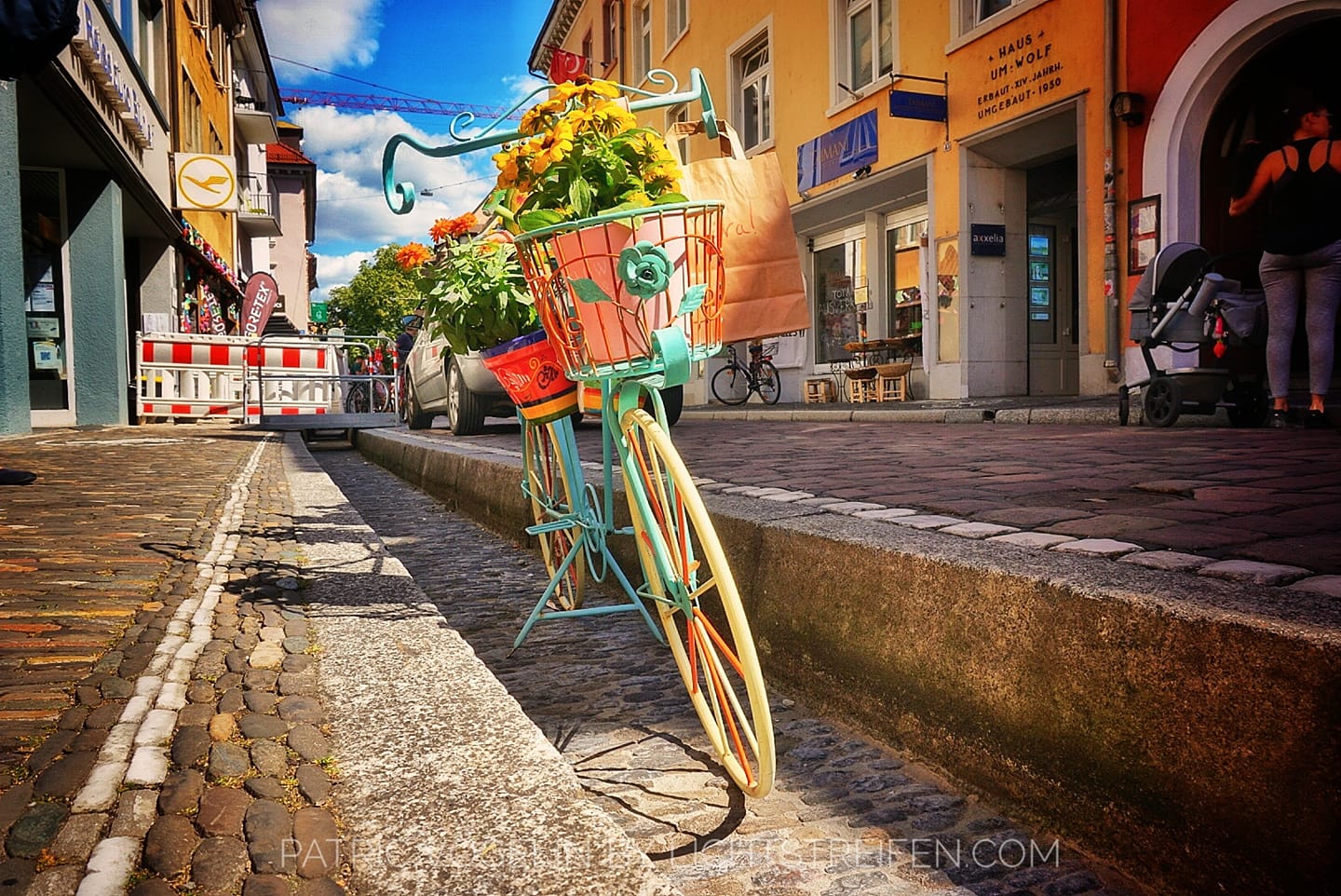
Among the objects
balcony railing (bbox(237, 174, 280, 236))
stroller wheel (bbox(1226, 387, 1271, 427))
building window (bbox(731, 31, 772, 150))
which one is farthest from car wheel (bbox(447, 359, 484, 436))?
balcony railing (bbox(237, 174, 280, 236))

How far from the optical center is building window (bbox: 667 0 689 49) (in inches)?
896

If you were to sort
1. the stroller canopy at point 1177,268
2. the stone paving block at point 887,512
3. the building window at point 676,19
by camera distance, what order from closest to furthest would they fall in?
the stone paving block at point 887,512, the stroller canopy at point 1177,268, the building window at point 676,19

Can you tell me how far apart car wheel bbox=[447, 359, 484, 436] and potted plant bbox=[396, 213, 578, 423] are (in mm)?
6572

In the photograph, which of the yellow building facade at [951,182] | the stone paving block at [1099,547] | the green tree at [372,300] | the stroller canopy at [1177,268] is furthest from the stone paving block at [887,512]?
the green tree at [372,300]

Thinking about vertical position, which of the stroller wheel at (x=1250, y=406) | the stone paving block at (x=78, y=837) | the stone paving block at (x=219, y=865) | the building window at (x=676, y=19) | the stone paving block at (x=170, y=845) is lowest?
the stone paving block at (x=219, y=865)

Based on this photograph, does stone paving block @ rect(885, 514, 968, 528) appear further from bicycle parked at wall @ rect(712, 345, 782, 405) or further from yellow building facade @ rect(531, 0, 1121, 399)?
bicycle parked at wall @ rect(712, 345, 782, 405)

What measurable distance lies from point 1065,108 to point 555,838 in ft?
39.6

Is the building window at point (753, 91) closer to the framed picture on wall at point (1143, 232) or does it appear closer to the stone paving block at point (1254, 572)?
the framed picture on wall at point (1143, 232)

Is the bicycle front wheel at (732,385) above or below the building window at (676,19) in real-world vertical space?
below

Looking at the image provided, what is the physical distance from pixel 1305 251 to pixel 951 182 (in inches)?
285

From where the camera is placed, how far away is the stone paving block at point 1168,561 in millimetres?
1883

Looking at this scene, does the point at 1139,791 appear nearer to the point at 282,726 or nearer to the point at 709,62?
the point at 282,726

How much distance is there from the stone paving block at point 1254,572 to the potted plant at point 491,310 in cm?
158

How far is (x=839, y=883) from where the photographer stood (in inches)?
62.4
